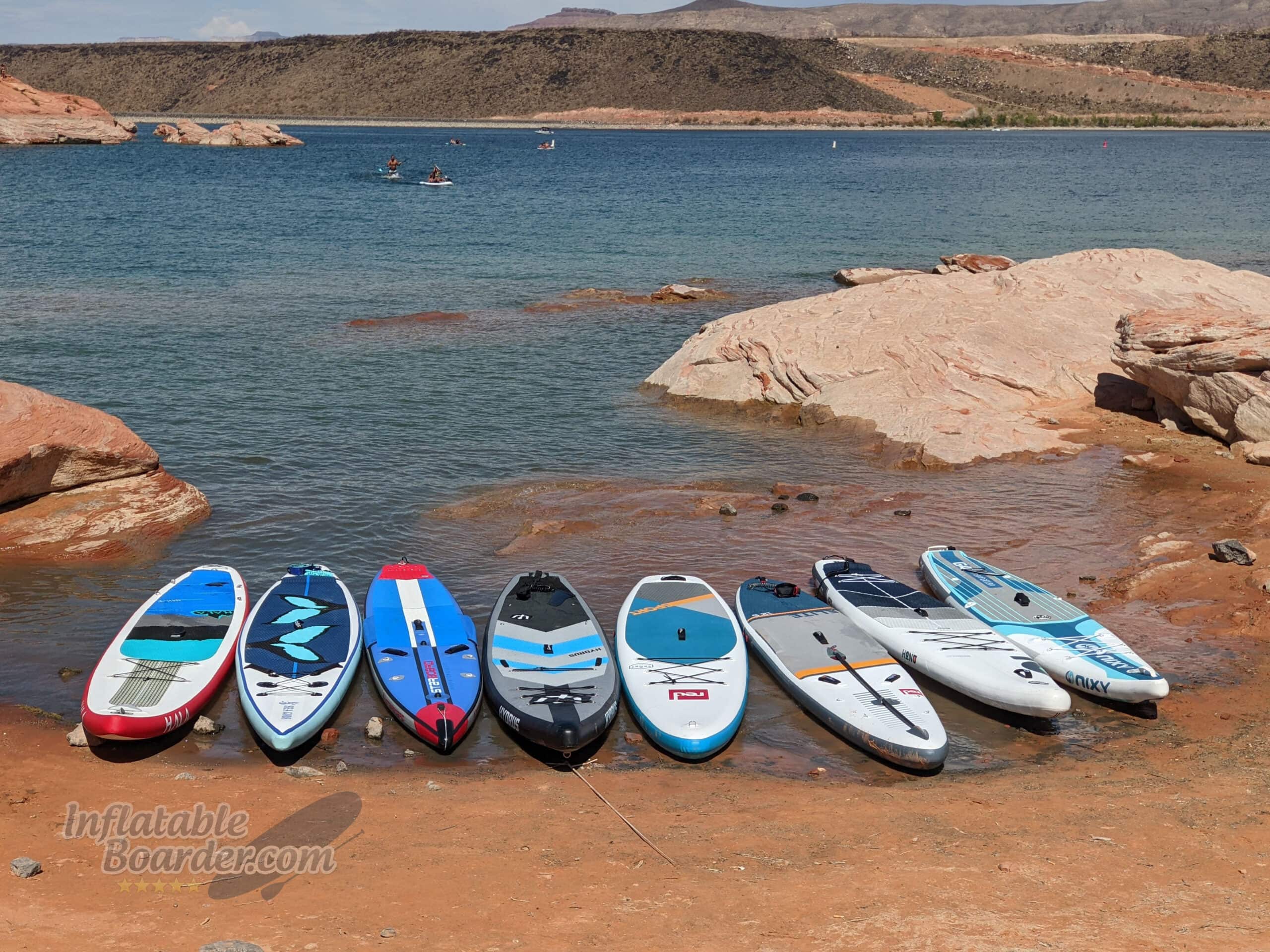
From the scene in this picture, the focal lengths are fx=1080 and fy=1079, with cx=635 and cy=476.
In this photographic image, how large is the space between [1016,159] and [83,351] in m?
78.4

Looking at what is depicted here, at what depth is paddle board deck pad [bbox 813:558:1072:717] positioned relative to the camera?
9914mm

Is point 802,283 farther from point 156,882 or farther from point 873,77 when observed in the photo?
point 873,77

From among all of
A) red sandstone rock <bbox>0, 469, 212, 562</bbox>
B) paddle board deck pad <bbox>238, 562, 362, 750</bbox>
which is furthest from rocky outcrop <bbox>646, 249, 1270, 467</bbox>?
red sandstone rock <bbox>0, 469, 212, 562</bbox>

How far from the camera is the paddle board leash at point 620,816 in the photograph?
7734 millimetres

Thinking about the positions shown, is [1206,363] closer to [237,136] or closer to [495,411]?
[495,411]

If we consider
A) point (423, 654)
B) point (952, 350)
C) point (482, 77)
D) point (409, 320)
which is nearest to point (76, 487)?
point (423, 654)

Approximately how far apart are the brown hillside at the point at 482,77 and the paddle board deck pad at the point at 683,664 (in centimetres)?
14598

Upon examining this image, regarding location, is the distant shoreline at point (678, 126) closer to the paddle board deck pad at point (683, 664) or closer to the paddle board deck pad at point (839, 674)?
the paddle board deck pad at point (839, 674)

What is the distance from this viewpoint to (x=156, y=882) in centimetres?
725

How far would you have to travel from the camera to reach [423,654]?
10898mm

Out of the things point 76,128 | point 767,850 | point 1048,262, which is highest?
point 76,128

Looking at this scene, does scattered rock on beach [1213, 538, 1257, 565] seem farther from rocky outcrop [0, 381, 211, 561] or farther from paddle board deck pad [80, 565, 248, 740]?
rocky outcrop [0, 381, 211, 561]

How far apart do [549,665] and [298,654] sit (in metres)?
2.52

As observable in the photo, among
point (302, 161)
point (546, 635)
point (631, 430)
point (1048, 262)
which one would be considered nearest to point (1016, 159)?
point (302, 161)
